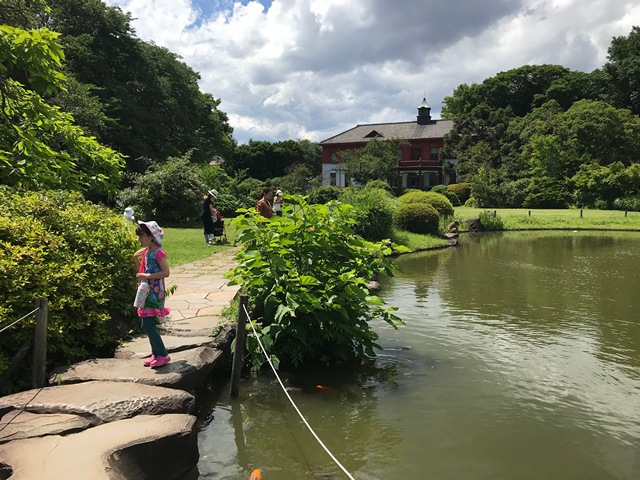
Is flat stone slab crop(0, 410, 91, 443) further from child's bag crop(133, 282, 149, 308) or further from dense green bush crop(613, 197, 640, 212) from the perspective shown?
dense green bush crop(613, 197, 640, 212)

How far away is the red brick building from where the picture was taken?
49562mm

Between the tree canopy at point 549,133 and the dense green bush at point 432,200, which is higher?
the tree canopy at point 549,133

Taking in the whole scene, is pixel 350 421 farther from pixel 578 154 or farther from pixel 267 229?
pixel 578 154

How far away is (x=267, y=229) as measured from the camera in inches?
217

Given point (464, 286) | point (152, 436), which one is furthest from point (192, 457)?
point (464, 286)

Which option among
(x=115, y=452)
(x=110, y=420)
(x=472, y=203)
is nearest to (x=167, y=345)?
(x=110, y=420)

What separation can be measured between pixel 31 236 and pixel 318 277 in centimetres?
292

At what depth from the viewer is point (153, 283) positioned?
4.39 metres

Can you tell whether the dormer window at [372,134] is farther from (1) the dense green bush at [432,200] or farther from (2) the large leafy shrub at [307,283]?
(2) the large leafy shrub at [307,283]

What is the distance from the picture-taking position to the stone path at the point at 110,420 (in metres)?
2.88

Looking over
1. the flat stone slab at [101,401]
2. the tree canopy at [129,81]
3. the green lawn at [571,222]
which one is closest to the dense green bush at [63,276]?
the flat stone slab at [101,401]

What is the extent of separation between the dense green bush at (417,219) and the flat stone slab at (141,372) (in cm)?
1655

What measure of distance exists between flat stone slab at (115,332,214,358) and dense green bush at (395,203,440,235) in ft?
52.6

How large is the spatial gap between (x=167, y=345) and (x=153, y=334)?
0.67 metres
